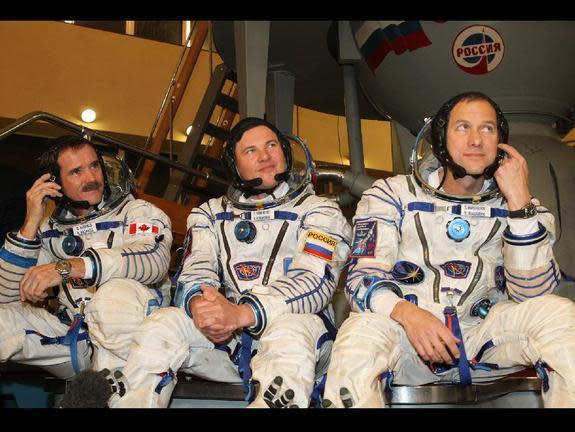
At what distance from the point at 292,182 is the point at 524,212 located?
3.20ft

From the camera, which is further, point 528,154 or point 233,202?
point 528,154

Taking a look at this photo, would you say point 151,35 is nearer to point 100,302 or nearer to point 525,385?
point 100,302

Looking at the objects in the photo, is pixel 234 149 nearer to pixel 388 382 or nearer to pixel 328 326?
pixel 328 326

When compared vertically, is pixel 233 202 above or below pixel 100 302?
above

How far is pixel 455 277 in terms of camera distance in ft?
8.11

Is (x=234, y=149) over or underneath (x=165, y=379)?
over

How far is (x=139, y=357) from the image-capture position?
230cm

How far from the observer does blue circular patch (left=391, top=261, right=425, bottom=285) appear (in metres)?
2.49

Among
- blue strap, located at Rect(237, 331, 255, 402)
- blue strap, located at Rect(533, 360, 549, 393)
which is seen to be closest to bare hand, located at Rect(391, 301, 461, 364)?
blue strap, located at Rect(533, 360, 549, 393)

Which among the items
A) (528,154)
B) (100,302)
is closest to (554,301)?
(100,302)

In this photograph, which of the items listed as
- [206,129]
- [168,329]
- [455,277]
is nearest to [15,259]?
[168,329]

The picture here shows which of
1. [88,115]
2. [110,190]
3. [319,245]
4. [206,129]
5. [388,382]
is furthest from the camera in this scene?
[88,115]
